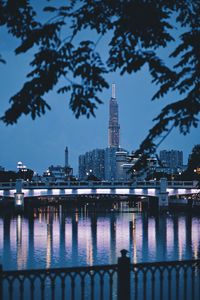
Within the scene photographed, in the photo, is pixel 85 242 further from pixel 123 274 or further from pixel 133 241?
pixel 123 274

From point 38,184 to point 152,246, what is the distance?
5126 cm

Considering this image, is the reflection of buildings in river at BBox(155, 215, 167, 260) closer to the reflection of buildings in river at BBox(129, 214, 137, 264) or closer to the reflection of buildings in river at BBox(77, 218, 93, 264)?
the reflection of buildings in river at BBox(129, 214, 137, 264)

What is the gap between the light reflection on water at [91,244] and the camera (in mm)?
33812

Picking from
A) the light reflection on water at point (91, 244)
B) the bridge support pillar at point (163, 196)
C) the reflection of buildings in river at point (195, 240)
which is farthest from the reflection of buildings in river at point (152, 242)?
the bridge support pillar at point (163, 196)

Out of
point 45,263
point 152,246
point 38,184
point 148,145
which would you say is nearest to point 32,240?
point 152,246

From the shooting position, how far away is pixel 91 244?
140 feet

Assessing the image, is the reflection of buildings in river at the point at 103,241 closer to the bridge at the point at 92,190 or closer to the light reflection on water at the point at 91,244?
the light reflection on water at the point at 91,244

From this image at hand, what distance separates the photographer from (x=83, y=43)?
26.8 feet

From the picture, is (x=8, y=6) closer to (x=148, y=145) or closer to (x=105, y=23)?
(x=105, y=23)

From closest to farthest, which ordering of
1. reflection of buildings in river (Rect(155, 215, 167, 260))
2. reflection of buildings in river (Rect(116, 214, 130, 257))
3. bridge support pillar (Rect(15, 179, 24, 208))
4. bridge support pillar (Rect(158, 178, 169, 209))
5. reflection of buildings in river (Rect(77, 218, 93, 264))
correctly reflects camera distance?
reflection of buildings in river (Rect(155, 215, 167, 260)), reflection of buildings in river (Rect(77, 218, 93, 264)), reflection of buildings in river (Rect(116, 214, 130, 257)), bridge support pillar (Rect(15, 179, 24, 208)), bridge support pillar (Rect(158, 178, 169, 209))

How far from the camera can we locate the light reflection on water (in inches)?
1331

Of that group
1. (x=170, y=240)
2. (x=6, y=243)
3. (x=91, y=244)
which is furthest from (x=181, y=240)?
(x=6, y=243)

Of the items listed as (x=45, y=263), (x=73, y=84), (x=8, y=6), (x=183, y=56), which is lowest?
(x=45, y=263)

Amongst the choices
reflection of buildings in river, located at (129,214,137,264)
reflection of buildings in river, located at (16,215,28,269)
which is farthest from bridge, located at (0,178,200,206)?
reflection of buildings in river, located at (16,215,28,269)
